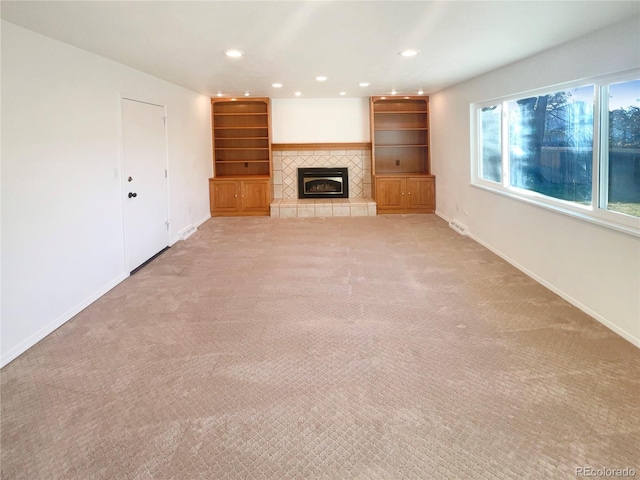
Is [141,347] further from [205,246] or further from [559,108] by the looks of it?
[559,108]

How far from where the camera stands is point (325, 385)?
8.37ft

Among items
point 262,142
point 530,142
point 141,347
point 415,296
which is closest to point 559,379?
point 415,296

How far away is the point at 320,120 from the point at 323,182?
122 cm

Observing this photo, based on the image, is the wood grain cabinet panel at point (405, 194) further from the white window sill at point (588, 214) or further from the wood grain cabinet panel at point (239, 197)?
the white window sill at point (588, 214)

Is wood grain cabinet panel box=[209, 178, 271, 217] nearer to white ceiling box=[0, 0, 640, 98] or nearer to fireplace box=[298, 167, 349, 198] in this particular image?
fireplace box=[298, 167, 349, 198]

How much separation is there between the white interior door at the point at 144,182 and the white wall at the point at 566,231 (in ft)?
13.7

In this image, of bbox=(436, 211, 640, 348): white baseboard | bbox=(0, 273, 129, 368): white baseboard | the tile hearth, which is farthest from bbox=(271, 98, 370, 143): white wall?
bbox=(0, 273, 129, 368): white baseboard

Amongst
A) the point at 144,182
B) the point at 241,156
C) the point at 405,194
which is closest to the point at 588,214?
the point at 144,182

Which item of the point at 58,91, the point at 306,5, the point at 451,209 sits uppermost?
the point at 306,5

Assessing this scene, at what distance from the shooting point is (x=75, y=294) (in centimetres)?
374

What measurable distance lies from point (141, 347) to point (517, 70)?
449cm

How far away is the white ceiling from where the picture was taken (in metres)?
2.79

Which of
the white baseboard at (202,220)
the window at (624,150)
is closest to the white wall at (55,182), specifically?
the white baseboard at (202,220)

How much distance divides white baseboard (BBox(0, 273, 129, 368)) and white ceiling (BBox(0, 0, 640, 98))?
213cm
